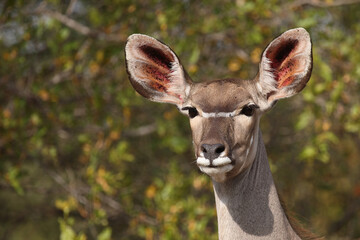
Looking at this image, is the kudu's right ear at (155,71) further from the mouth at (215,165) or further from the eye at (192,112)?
the mouth at (215,165)

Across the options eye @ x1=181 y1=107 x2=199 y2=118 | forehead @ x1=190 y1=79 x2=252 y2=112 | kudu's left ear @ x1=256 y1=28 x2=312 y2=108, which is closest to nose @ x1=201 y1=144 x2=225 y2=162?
forehead @ x1=190 y1=79 x2=252 y2=112

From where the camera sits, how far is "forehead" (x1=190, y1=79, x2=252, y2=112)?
15.7 ft

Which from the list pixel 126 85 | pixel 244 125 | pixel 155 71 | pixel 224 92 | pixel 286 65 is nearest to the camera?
pixel 244 125

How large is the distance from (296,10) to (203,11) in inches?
A: 53.4

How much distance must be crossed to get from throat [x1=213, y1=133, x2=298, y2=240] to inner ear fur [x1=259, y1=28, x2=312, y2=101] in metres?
0.55

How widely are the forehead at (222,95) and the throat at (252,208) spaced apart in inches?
18.5

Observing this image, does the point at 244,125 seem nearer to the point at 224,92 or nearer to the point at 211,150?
the point at 224,92

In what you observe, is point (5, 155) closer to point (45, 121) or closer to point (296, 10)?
point (45, 121)

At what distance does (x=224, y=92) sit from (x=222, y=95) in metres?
0.05

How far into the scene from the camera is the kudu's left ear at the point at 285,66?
188 inches

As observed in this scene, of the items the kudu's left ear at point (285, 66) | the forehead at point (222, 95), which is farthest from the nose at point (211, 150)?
the kudu's left ear at point (285, 66)

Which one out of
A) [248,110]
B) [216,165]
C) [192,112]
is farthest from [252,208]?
[192,112]

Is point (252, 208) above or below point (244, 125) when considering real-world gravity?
below

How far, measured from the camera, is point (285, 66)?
5.01m
